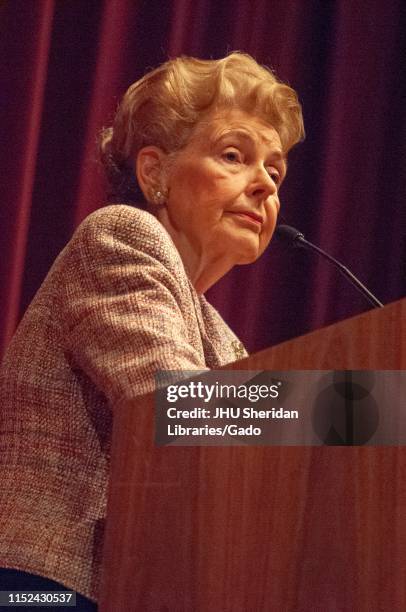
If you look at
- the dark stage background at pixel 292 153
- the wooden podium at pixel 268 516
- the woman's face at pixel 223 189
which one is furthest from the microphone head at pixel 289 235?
the wooden podium at pixel 268 516

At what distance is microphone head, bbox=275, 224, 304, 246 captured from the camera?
1308mm

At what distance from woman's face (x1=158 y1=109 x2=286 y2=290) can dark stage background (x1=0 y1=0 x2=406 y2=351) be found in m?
0.50

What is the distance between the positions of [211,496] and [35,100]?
1174mm

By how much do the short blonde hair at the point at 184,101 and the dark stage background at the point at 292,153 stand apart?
1.45 ft

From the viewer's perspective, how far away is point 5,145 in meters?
1.61

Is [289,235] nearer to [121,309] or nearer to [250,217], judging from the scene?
[250,217]

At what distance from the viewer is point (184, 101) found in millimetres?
1174

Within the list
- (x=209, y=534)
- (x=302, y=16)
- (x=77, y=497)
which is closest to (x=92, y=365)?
(x=77, y=497)

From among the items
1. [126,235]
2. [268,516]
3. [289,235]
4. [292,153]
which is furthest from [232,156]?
[292,153]

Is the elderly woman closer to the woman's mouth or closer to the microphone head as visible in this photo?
the woman's mouth

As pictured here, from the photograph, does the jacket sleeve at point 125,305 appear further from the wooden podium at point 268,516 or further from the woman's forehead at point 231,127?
the woman's forehead at point 231,127

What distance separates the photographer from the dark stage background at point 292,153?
1636mm

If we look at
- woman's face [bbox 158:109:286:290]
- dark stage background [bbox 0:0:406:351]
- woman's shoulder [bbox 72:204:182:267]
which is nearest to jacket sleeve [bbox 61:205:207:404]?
woman's shoulder [bbox 72:204:182:267]

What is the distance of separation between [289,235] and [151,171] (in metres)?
0.23
